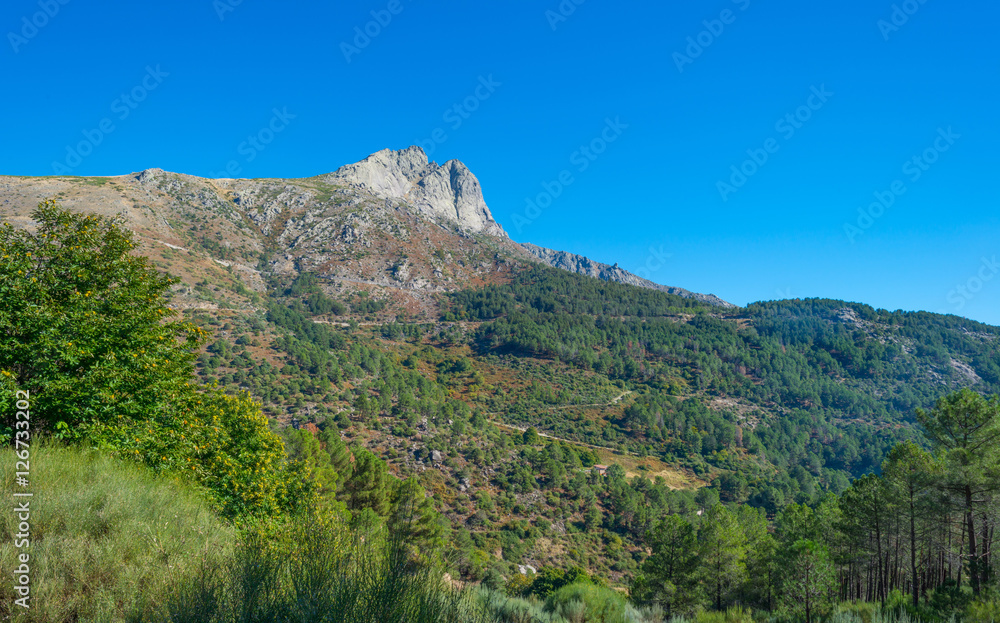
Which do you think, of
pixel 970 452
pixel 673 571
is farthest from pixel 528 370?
pixel 970 452

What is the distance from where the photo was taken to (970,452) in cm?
1500

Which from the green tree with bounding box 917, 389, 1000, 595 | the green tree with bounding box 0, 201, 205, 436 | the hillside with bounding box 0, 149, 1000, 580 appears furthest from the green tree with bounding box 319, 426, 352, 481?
the green tree with bounding box 917, 389, 1000, 595

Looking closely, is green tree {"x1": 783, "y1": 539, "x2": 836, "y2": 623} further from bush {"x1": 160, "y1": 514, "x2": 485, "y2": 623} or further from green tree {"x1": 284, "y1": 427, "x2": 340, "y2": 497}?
green tree {"x1": 284, "y1": 427, "x2": 340, "y2": 497}

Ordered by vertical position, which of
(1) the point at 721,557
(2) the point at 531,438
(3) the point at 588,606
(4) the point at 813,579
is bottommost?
(2) the point at 531,438

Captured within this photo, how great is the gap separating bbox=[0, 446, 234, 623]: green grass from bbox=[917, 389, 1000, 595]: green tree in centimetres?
2037

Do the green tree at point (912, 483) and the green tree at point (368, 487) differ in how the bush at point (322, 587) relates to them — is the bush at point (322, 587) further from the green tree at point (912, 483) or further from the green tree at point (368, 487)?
the green tree at point (368, 487)

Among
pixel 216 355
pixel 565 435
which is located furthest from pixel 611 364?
pixel 216 355

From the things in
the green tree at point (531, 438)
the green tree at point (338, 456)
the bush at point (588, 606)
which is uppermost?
the bush at point (588, 606)

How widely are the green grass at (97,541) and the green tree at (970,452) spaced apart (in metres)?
20.4

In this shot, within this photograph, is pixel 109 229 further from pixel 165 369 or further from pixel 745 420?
pixel 745 420

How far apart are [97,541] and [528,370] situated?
411 ft

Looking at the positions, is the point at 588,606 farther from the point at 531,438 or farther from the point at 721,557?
the point at 531,438

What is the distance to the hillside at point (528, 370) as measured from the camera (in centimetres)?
6512
